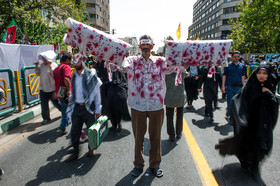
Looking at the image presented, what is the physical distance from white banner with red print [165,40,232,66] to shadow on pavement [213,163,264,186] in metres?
1.54

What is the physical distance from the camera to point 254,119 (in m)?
2.76

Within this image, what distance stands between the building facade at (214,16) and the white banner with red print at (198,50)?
48.8 metres

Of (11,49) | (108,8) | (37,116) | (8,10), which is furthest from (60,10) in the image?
(108,8)

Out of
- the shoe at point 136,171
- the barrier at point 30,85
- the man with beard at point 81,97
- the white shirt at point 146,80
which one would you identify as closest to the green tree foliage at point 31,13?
the barrier at point 30,85

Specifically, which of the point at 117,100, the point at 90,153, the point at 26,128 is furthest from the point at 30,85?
the point at 90,153

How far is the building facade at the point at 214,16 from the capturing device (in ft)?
191

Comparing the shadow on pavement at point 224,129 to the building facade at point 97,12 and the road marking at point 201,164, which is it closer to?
the road marking at point 201,164

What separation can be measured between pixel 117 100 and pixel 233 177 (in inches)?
108

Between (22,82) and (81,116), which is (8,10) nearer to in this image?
(22,82)

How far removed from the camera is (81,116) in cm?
337

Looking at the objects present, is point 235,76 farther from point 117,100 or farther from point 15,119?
point 15,119

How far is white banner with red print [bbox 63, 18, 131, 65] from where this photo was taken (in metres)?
2.38

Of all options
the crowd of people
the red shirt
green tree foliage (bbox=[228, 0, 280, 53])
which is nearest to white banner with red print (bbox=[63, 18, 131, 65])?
the crowd of people

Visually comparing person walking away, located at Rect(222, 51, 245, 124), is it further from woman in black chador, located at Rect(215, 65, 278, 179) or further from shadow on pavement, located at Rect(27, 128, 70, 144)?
shadow on pavement, located at Rect(27, 128, 70, 144)
